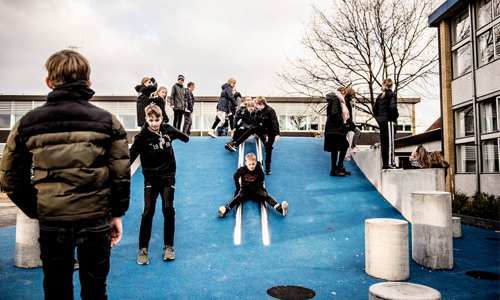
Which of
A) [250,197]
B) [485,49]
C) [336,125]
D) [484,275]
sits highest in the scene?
[485,49]

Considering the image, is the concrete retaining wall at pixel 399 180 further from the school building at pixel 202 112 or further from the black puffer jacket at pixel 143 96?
the school building at pixel 202 112

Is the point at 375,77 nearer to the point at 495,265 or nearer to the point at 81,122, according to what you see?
the point at 495,265

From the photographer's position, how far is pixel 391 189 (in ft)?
28.2

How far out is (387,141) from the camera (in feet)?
28.5

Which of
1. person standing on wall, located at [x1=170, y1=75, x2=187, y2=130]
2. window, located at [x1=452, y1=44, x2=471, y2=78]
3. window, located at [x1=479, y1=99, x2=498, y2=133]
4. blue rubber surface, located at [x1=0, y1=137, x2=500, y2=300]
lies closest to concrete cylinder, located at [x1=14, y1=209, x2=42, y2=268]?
blue rubber surface, located at [x1=0, y1=137, x2=500, y2=300]

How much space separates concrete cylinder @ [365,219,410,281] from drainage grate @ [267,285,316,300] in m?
1.27

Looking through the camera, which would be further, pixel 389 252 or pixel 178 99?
pixel 178 99

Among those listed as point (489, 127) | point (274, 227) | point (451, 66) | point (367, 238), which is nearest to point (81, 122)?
point (367, 238)

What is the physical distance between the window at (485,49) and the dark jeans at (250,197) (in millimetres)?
A: 11098

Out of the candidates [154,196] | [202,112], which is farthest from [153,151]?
[202,112]

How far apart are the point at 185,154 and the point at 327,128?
14.6 ft

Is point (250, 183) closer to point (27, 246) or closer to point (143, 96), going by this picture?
point (27, 246)

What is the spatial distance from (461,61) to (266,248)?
1391cm

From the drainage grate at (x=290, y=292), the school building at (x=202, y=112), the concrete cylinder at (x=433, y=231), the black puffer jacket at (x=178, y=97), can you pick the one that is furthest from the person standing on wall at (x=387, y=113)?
the school building at (x=202, y=112)
